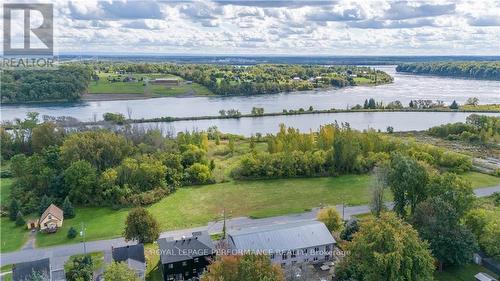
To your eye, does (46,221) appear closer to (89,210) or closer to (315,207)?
(89,210)

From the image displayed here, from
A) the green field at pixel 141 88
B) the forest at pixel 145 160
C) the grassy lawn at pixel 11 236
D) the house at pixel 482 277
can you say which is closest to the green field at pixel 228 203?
the grassy lawn at pixel 11 236

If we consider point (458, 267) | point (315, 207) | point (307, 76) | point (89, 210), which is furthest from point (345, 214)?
point (307, 76)

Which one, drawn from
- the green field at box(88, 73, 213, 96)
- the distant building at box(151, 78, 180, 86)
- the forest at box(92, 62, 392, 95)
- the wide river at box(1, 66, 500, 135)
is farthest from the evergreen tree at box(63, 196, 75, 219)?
the distant building at box(151, 78, 180, 86)

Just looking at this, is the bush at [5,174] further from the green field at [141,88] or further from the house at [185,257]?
the green field at [141,88]

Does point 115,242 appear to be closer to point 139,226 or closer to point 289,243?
point 139,226

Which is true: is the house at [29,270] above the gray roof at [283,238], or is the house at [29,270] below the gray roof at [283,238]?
below

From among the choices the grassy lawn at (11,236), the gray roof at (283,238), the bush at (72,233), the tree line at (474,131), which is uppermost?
the tree line at (474,131)

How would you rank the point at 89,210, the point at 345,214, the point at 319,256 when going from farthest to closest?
the point at 89,210
the point at 345,214
the point at 319,256
